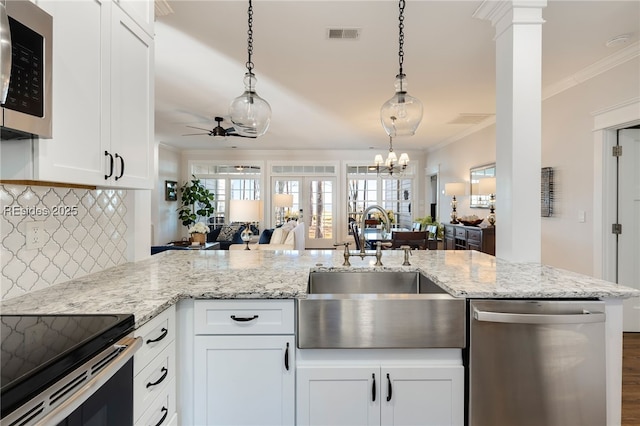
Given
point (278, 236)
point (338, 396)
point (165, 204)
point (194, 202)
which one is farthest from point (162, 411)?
point (194, 202)

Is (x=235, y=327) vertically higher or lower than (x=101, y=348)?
lower

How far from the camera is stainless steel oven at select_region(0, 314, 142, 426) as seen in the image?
66cm

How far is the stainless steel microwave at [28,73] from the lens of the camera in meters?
0.91

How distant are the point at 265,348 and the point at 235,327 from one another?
0.16 metres

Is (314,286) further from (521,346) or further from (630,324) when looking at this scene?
(630,324)

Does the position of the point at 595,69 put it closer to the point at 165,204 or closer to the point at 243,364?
the point at 243,364

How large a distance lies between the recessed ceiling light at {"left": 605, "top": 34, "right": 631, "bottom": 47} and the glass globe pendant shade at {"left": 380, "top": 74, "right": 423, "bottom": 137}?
6.71 feet

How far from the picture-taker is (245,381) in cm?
137

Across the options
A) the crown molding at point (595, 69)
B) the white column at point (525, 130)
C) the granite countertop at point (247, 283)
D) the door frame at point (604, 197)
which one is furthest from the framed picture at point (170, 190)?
the door frame at point (604, 197)

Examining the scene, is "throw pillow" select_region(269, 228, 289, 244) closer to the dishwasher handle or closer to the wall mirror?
the wall mirror

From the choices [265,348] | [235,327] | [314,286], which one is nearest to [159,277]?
[235,327]

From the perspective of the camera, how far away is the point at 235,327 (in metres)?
1.38

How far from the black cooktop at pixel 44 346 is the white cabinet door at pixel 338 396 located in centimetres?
75

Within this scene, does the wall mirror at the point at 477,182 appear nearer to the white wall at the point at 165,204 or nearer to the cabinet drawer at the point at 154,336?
the cabinet drawer at the point at 154,336
